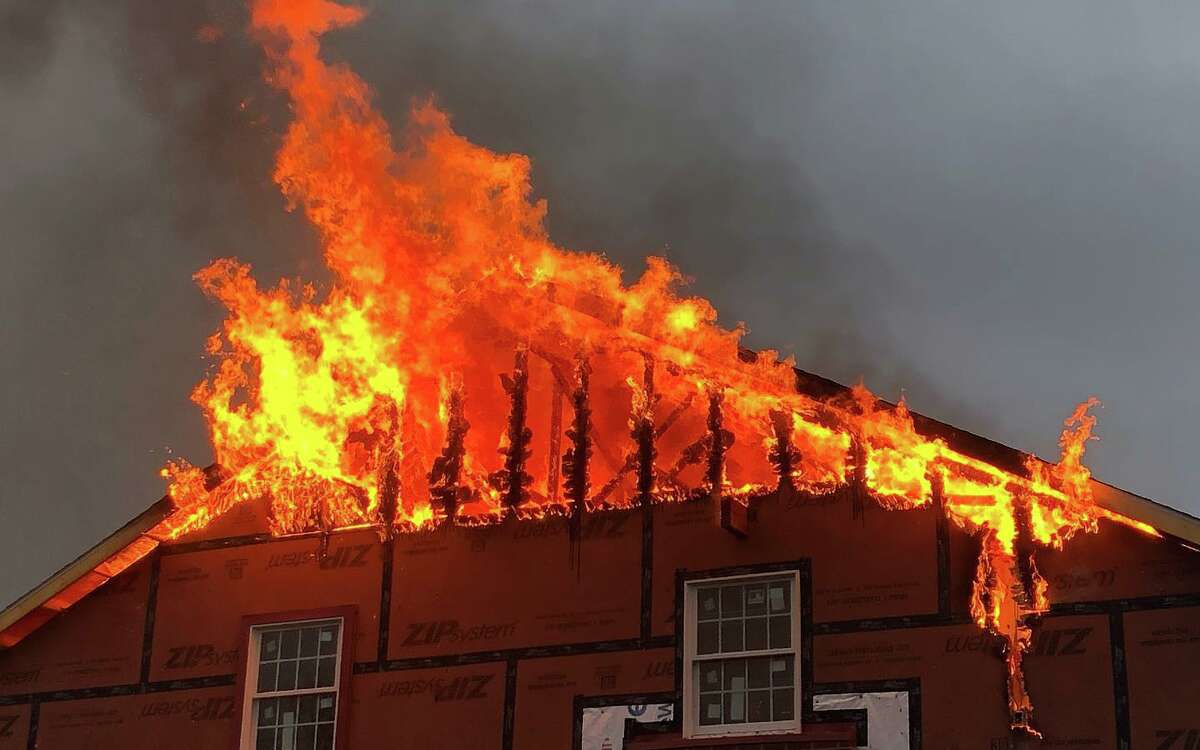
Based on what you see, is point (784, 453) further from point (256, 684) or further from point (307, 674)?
point (256, 684)

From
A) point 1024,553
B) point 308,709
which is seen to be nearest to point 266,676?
point 308,709

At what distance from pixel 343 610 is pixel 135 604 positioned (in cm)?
278

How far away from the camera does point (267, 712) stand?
54.4 ft

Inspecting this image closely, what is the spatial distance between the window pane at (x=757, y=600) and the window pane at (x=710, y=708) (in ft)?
2.67

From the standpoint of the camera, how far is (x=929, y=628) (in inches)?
550

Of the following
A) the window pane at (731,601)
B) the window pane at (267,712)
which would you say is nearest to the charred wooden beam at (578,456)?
the window pane at (731,601)

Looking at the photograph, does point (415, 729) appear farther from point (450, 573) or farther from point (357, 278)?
point (357, 278)

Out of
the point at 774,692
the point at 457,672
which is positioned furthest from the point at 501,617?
the point at 774,692

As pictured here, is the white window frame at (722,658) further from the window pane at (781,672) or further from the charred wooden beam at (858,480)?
the charred wooden beam at (858,480)

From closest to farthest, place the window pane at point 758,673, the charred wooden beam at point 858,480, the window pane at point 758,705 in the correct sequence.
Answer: the window pane at point 758,705 → the window pane at point 758,673 → the charred wooden beam at point 858,480

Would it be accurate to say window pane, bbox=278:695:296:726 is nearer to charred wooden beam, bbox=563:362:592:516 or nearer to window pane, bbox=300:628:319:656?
window pane, bbox=300:628:319:656

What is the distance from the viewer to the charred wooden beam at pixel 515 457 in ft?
53.1

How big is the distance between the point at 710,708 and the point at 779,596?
3.91 feet

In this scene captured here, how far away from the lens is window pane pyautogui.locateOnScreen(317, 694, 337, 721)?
16250 mm
